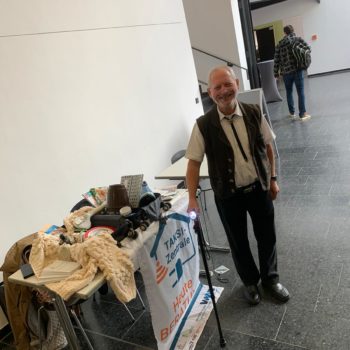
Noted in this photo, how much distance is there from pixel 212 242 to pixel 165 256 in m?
1.26

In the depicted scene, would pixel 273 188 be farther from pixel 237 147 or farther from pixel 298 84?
pixel 298 84

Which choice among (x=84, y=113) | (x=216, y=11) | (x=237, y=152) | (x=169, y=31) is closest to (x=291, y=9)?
(x=216, y=11)

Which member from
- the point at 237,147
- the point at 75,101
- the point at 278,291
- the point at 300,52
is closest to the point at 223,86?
the point at 237,147

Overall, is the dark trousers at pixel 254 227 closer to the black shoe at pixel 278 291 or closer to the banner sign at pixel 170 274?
Result: the black shoe at pixel 278 291

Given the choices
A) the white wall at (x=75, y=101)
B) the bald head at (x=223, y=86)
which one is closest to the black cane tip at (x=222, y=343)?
the bald head at (x=223, y=86)

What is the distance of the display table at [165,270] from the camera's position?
1.60 meters

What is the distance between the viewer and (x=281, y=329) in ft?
6.23

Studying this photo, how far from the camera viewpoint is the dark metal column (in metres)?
7.15

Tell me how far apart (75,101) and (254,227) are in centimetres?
187

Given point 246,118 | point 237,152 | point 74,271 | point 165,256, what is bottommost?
point 165,256

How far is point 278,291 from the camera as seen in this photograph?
2.12 metres

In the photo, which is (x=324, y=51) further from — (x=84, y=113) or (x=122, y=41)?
(x=84, y=113)

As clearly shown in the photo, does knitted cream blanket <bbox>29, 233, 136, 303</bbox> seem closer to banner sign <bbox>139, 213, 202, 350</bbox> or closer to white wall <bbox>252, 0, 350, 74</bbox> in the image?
banner sign <bbox>139, 213, 202, 350</bbox>

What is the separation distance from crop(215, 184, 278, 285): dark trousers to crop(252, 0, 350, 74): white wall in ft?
34.3
